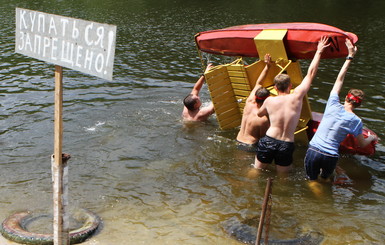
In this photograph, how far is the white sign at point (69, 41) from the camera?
16.4ft

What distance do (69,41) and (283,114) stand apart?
4368mm

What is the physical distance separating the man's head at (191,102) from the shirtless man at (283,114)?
9.63ft

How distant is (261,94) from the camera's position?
30.8 feet

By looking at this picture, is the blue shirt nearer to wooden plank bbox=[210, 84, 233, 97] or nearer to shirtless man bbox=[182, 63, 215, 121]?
wooden plank bbox=[210, 84, 233, 97]

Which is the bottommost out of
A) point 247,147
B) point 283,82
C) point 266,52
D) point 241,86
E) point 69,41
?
point 247,147

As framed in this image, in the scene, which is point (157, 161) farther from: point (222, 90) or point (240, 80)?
point (240, 80)

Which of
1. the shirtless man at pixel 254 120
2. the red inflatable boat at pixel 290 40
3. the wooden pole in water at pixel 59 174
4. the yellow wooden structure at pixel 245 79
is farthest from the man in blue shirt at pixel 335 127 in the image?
the wooden pole in water at pixel 59 174

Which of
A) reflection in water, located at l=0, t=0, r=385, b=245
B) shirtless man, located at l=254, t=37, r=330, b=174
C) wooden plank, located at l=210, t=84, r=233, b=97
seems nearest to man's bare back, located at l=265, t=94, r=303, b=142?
shirtless man, located at l=254, t=37, r=330, b=174

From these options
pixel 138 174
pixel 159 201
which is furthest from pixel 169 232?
pixel 138 174

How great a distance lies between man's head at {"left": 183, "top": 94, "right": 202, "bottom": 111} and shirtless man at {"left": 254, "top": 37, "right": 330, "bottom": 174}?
9.63ft

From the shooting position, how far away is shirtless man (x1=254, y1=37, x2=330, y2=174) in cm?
840

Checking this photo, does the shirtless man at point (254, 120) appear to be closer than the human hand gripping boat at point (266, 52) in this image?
No

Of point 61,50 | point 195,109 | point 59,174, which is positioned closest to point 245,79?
point 195,109

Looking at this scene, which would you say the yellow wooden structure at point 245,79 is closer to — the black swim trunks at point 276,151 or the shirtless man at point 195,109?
the shirtless man at point 195,109
